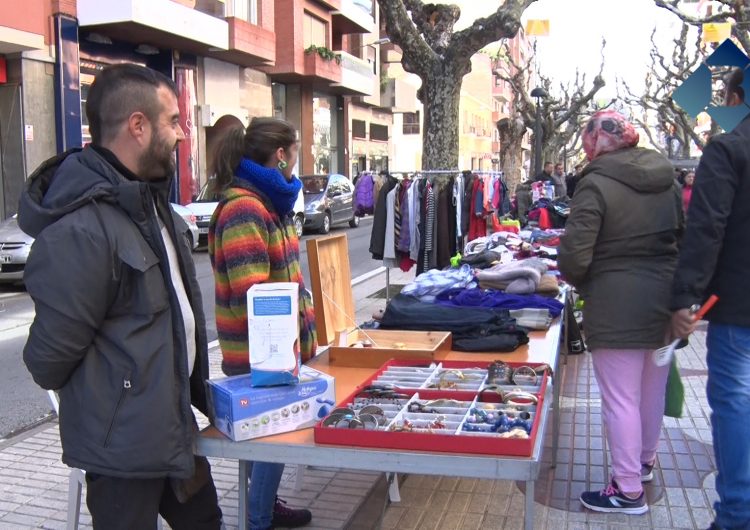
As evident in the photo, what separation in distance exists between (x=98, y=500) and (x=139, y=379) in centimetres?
40

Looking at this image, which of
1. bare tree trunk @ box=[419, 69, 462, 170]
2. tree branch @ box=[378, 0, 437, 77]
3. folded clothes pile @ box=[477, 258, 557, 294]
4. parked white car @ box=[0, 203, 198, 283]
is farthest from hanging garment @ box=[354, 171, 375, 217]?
parked white car @ box=[0, 203, 198, 283]

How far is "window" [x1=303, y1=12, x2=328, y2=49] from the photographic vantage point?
101ft

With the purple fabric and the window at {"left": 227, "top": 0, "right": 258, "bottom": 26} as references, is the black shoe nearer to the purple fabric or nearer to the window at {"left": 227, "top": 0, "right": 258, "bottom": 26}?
the purple fabric

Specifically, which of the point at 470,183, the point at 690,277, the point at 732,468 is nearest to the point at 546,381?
the point at 690,277

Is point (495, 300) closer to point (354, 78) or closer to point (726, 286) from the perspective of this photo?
point (726, 286)

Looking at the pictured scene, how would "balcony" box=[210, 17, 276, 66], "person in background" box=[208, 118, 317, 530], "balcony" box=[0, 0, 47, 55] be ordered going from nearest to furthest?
"person in background" box=[208, 118, 317, 530]
"balcony" box=[0, 0, 47, 55]
"balcony" box=[210, 17, 276, 66]

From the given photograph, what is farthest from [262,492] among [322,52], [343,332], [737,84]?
[322,52]

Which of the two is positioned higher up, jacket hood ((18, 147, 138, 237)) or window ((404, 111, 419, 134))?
window ((404, 111, 419, 134))

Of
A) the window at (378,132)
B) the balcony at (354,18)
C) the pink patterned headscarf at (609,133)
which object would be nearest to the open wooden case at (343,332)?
the pink patterned headscarf at (609,133)

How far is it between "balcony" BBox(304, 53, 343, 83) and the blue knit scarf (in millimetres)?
27549

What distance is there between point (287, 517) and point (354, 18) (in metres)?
33.6

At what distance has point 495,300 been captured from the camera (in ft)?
15.2

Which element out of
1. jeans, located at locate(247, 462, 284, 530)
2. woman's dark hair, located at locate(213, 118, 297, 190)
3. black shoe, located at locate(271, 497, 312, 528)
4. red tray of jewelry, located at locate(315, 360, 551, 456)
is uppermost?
woman's dark hair, located at locate(213, 118, 297, 190)

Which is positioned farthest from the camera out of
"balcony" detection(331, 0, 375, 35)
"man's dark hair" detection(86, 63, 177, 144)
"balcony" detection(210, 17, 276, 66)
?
"balcony" detection(331, 0, 375, 35)
